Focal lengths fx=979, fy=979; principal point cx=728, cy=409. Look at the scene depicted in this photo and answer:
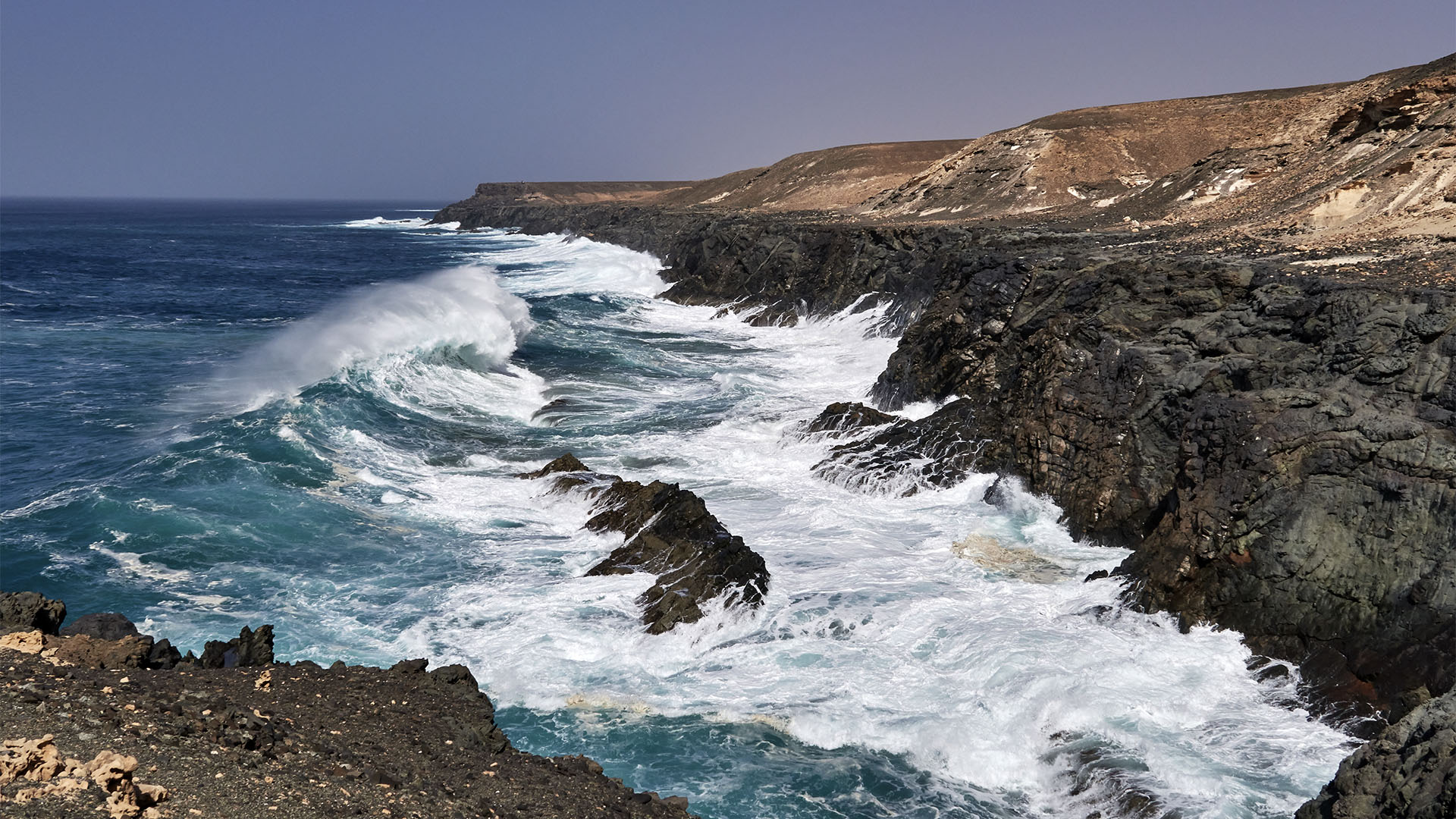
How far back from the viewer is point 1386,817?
20.8 feet

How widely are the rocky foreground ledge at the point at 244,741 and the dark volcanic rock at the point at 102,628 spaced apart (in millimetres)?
15

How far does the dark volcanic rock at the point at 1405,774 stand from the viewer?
19.7ft

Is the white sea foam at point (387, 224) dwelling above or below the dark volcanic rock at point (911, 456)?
above

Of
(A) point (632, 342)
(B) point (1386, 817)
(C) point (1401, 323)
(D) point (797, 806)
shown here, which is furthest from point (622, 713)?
(A) point (632, 342)

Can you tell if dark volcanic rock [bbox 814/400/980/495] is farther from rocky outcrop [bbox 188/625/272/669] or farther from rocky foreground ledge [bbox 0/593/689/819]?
rocky outcrop [bbox 188/625/272/669]

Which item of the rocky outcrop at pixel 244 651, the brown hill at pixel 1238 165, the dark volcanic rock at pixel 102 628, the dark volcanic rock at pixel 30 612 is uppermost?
the brown hill at pixel 1238 165

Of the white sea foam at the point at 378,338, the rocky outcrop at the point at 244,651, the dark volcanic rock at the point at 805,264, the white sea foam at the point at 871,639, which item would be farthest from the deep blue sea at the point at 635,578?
the dark volcanic rock at the point at 805,264

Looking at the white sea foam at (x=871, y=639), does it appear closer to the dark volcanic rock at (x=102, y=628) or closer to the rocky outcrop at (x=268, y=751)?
the rocky outcrop at (x=268, y=751)

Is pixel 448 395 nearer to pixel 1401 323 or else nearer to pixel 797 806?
pixel 797 806

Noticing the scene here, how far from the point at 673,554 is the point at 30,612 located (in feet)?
23.1

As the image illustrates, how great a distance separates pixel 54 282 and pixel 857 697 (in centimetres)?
5270

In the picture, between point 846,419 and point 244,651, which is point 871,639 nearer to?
point 244,651

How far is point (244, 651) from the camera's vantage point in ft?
30.3

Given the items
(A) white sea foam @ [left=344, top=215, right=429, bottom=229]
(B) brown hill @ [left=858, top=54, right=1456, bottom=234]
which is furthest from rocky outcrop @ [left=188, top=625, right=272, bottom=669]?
(A) white sea foam @ [left=344, top=215, right=429, bottom=229]
